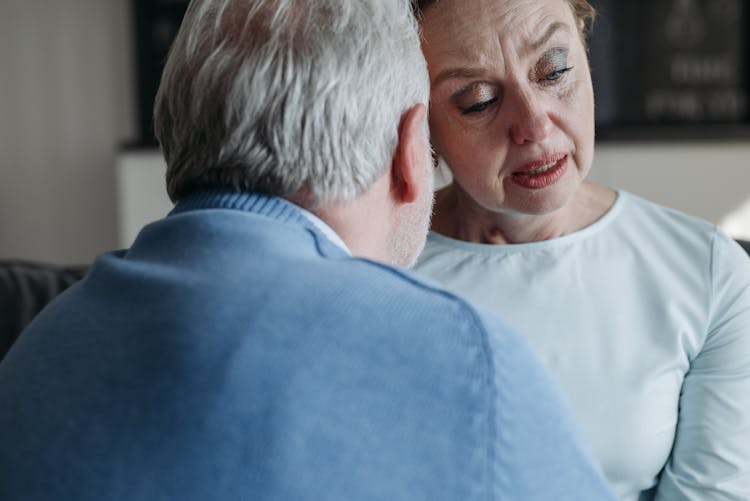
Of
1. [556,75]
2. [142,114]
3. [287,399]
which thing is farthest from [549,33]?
[142,114]

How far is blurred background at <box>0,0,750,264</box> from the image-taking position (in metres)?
4.50

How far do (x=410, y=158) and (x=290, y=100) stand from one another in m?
0.17

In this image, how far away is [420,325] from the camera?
36.5 inches

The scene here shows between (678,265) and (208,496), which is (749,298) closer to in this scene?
(678,265)

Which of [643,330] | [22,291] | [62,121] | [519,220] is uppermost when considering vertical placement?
[519,220]

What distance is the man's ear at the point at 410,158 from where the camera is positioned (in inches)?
45.9

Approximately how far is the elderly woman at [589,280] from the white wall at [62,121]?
379 centimetres

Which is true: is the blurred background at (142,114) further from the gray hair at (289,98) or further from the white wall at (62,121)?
the gray hair at (289,98)

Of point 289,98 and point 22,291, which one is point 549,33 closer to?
point 289,98

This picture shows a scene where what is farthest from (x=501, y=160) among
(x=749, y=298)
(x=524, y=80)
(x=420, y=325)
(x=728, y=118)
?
(x=728, y=118)

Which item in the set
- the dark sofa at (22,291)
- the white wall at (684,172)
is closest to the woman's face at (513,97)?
the dark sofa at (22,291)

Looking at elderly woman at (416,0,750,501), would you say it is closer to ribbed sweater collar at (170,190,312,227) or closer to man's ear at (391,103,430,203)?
man's ear at (391,103,430,203)

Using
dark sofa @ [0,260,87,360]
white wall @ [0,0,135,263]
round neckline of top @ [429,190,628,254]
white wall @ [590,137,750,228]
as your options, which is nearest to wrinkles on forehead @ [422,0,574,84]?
round neckline of top @ [429,190,628,254]

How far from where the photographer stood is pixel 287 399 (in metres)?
0.89
